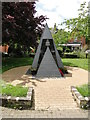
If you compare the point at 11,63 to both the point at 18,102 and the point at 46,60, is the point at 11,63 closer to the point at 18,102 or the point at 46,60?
the point at 46,60

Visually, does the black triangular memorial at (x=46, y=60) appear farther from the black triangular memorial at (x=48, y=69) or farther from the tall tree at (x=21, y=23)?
the tall tree at (x=21, y=23)

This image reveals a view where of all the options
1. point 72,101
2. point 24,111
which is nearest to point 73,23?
point 72,101

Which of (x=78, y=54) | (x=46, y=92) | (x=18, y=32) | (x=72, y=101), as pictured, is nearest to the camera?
(x=72, y=101)

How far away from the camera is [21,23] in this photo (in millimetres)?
12836

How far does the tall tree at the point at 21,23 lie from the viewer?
35.2ft

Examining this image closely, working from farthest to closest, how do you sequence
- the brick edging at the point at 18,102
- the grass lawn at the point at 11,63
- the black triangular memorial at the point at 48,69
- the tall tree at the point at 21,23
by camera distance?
the grass lawn at the point at 11,63 → the tall tree at the point at 21,23 → the black triangular memorial at the point at 48,69 → the brick edging at the point at 18,102

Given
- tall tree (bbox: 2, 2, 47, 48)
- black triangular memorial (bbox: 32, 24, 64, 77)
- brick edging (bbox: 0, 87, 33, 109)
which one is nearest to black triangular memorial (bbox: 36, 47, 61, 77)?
black triangular memorial (bbox: 32, 24, 64, 77)

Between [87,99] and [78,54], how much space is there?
19474 mm

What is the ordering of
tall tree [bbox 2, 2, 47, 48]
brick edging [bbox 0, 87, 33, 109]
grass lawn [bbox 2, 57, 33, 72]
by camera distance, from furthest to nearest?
1. grass lawn [bbox 2, 57, 33, 72]
2. tall tree [bbox 2, 2, 47, 48]
3. brick edging [bbox 0, 87, 33, 109]

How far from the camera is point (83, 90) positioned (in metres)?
6.04

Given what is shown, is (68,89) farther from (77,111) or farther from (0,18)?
(0,18)

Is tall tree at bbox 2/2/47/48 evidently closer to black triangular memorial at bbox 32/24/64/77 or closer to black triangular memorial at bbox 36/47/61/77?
black triangular memorial at bbox 32/24/64/77

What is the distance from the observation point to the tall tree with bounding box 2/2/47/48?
1074 centimetres

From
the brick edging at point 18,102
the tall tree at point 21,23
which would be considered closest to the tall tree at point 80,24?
the tall tree at point 21,23
